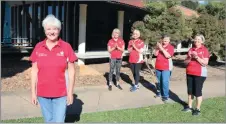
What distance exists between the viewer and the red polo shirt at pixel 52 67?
179 inches

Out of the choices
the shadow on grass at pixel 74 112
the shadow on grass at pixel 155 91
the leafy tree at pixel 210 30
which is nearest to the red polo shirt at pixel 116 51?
the shadow on grass at pixel 155 91

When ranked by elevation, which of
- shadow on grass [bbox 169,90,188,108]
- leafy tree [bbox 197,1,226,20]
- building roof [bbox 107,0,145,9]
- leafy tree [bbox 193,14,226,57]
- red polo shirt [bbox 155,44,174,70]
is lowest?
shadow on grass [bbox 169,90,188,108]

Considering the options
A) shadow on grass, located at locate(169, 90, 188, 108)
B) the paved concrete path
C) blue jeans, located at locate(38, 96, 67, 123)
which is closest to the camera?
blue jeans, located at locate(38, 96, 67, 123)

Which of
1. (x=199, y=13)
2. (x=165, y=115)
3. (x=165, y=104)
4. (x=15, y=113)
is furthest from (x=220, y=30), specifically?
(x=15, y=113)

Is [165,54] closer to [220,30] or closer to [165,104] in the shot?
[165,104]

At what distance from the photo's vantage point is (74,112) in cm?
682

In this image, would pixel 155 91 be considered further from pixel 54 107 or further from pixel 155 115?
pixel 54 107

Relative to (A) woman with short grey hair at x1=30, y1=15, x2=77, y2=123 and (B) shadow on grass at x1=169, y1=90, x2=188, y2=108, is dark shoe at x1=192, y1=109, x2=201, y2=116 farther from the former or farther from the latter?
(A) woman with short grey hair at x1=30, y1=15, x2=77, y2=123

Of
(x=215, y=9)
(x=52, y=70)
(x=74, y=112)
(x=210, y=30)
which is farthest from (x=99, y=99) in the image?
(x=215, y=9)

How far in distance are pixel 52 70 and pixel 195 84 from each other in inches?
136

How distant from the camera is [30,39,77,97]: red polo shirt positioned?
454cm

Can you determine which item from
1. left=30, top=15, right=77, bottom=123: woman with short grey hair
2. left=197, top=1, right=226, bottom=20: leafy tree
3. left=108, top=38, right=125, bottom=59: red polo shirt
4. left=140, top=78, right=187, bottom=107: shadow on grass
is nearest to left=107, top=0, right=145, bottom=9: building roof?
left=197, top=1, right=226, bottom=20: leafy tree

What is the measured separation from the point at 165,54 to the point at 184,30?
450 cm

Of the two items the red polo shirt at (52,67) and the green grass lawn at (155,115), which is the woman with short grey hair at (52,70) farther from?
the green grass lawn at (155,115)
